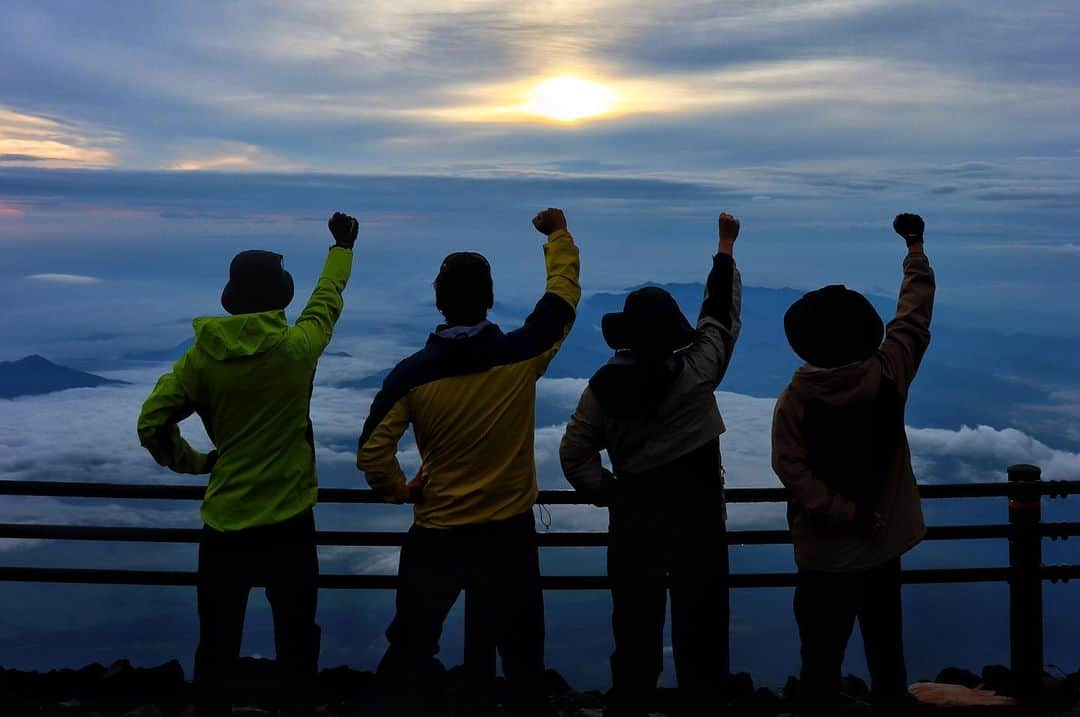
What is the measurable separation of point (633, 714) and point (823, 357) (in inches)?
79.9

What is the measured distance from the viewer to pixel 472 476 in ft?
15.6

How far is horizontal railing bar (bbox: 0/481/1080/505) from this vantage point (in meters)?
5.81

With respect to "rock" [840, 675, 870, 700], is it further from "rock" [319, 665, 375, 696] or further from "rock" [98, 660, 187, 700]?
"rock" [98, 660, 187, 700]

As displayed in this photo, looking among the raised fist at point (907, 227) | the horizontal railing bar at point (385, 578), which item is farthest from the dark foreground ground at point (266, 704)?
the raised fist at point (907, 227)

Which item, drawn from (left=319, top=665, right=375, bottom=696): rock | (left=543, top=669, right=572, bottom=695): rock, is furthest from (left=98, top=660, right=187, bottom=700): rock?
(left=543, top=669, right=572, bottom=695): rock

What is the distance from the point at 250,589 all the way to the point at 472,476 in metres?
1.34

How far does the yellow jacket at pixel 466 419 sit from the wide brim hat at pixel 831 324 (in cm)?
109

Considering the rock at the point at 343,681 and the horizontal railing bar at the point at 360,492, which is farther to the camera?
the rock at the point at 343,681

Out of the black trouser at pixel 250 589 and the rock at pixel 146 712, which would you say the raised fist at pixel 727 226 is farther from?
the rock at pixel 146 712

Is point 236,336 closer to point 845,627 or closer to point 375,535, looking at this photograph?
point 375,535

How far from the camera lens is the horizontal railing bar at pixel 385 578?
19.6 ft

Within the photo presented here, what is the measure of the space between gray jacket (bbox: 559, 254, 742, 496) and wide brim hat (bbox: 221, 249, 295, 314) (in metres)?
1.55

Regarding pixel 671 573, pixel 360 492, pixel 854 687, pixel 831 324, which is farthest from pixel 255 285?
pixel 854 687

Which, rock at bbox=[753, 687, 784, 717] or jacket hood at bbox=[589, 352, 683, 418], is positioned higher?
jacket hood at bbox=[589, 352, 683, 418]
